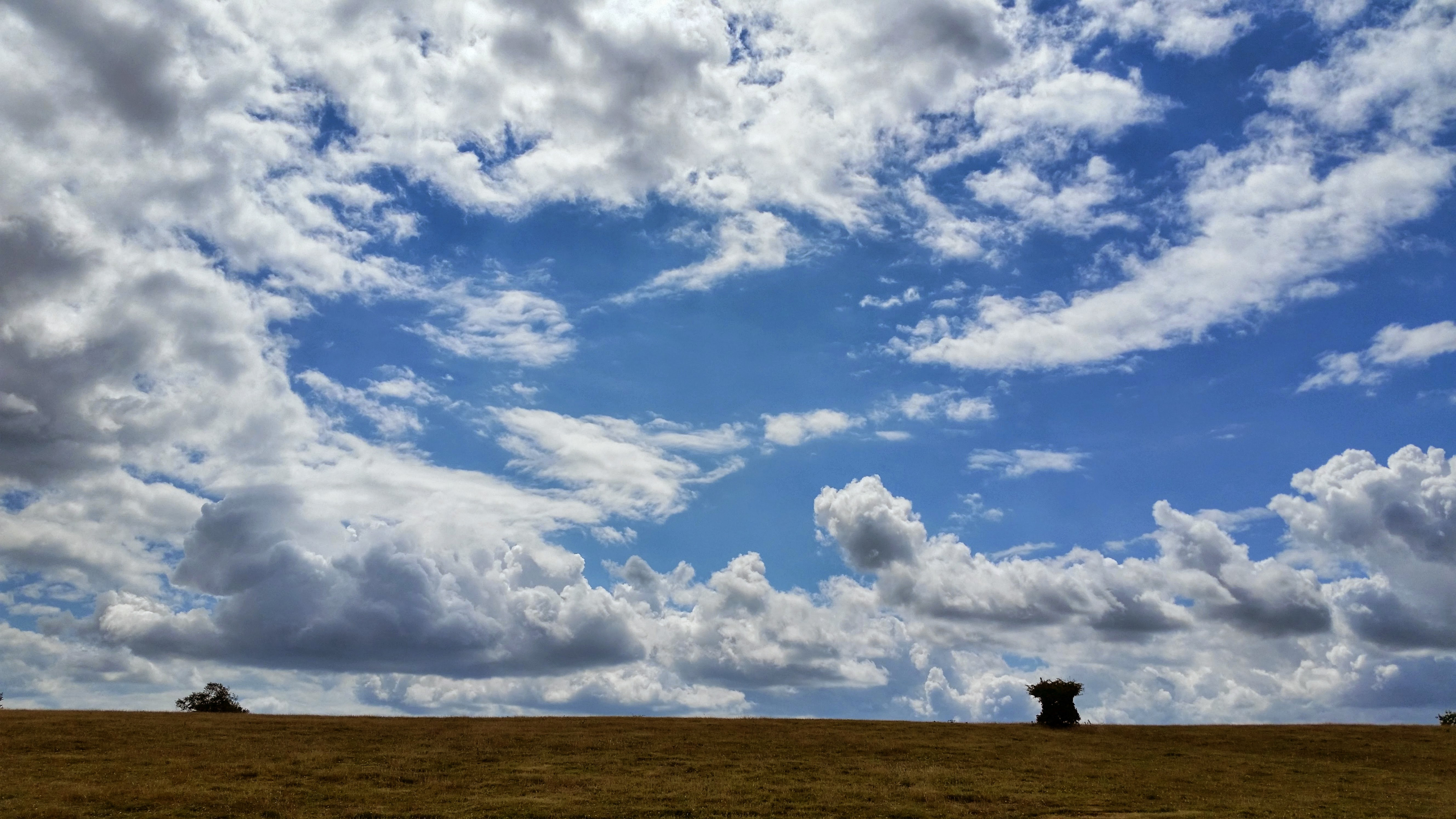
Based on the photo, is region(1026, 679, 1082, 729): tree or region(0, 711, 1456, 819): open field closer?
region(0, 711, 1456, 819): open field

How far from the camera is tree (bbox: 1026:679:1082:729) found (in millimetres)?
62750

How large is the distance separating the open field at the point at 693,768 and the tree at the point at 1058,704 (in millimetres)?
1829

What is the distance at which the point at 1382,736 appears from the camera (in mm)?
58375

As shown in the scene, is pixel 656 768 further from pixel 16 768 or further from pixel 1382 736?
pixel 1382 736

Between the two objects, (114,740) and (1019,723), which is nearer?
(114,740)

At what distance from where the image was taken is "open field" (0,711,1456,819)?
38.3 meters

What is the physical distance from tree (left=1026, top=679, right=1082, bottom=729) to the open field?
183 cm

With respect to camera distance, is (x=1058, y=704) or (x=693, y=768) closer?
(x=693, y=768)

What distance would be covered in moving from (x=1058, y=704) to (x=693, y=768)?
93.5ft

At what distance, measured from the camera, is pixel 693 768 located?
150 feet

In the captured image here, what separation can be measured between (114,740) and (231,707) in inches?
1050

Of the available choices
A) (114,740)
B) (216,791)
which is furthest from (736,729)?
(114,740)

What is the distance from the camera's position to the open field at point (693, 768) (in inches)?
1508

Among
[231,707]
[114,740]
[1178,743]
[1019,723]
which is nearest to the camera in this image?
[114,740]
